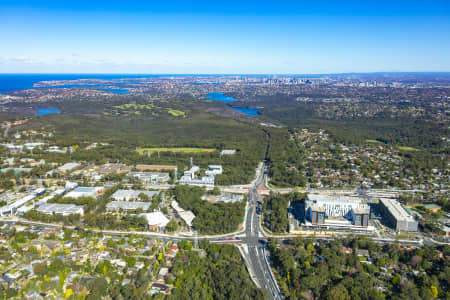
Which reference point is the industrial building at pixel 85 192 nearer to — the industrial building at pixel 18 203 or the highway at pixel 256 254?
the industrial building at pixel 18 203

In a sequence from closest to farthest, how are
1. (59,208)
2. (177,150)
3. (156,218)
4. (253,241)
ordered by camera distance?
(253,241), (156,218), (59,208), (177,150)

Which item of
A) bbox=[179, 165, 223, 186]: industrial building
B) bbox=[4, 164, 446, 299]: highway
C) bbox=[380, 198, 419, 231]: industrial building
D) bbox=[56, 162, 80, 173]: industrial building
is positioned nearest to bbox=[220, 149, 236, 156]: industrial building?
bbox=[179, 165, 223, 186]: industrial building

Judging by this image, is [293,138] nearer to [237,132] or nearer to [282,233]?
[237,132]

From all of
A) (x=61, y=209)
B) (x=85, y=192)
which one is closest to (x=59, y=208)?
(x=61, y=209)

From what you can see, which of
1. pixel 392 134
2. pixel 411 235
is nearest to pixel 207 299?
pixel 411 235

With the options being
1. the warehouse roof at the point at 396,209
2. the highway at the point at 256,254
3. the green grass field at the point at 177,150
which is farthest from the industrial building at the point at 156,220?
the green grass field at the point at 177,150

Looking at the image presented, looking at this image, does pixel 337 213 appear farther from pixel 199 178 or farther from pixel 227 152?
pixel 227 152
